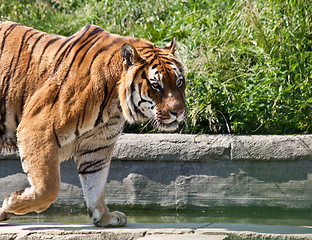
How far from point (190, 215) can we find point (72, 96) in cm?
194

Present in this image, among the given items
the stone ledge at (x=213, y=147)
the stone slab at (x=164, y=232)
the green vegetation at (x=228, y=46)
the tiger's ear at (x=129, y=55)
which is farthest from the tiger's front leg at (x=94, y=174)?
the green vegetation at (x=228, y=46)

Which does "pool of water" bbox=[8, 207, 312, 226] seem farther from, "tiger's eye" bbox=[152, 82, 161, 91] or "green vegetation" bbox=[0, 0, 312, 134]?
"tiger's eye" bbox=[152, 82, 161, 91]

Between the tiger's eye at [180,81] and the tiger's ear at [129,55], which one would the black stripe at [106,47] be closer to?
the tiger's ear at [129,55]

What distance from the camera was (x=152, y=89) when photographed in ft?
12.1

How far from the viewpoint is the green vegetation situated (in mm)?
5602

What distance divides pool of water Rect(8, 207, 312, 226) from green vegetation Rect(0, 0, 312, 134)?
88cm

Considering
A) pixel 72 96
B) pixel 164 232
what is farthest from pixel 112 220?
pixel 72 96

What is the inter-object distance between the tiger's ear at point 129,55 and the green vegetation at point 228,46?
1909mm

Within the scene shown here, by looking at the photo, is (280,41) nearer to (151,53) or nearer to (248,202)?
(248,202)

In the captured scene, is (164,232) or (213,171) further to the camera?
(213,171)

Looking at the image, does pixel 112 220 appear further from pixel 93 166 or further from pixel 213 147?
pixel 213 147

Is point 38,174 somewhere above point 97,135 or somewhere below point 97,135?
below

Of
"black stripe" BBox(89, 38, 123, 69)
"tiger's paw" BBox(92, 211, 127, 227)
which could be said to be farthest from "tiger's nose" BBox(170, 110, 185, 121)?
"tiger's paw" BBox(92, 211, 127, 227)

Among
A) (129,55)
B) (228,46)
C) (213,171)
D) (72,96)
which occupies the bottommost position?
(213,171)
